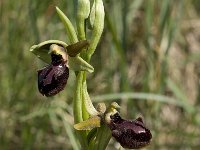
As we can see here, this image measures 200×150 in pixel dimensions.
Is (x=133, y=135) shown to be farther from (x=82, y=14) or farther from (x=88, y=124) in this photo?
(x=82, y=14)

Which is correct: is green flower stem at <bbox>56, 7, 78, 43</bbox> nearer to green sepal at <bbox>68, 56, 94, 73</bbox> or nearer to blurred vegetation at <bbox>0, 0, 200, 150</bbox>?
green sepal at <bbox>68, 56, 94, 73</bbox>

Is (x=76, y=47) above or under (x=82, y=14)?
under

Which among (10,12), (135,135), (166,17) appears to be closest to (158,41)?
(166,17)

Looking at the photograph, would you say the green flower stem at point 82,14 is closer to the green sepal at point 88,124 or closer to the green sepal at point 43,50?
the green sepal at point 43,50

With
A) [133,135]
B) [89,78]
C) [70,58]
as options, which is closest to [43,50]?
[70,58]

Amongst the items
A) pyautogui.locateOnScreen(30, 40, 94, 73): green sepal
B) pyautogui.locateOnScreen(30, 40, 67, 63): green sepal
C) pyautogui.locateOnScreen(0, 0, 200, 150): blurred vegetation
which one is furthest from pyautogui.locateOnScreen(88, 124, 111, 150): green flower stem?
pyautogui.locateOnScreen(0, 0, 200, 150): blurred vegetation

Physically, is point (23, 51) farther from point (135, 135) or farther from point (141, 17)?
point (135, 135)

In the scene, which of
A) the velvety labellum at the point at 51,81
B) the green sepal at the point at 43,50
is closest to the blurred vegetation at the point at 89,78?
the green sepal at the point at 43,50

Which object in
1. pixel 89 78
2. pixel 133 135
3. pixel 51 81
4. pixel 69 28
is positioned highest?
pixel 69 28
